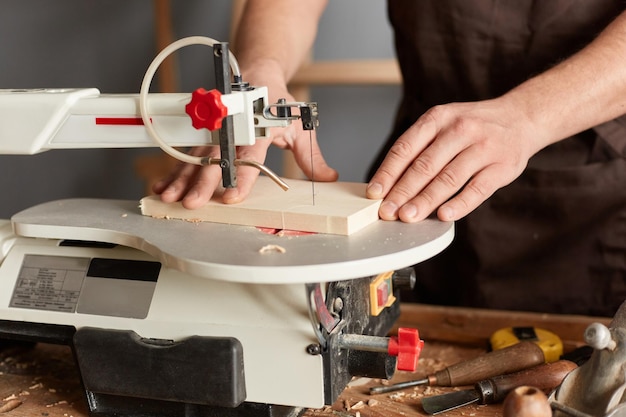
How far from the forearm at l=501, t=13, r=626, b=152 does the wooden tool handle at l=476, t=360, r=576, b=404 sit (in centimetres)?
35

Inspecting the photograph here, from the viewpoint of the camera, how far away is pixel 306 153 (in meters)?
1.39

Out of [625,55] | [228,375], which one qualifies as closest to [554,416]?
[228,375]

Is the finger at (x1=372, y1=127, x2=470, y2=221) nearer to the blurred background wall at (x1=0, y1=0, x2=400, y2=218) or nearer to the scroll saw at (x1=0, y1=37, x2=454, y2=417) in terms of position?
the scroll saw at (x1=0, y1=37, x2=454, y2=417)

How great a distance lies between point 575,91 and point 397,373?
0.53 m

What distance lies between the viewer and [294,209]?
1.09 meters

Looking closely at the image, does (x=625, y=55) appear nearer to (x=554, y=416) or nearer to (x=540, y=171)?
(x=540, y=171)

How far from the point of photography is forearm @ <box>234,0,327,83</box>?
156cm

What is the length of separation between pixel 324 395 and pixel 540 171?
0.75m

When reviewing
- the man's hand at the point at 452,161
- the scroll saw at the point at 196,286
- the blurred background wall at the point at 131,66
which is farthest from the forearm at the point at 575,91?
the blurred background wall at the point at 131,66

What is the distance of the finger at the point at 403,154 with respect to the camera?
1.17 meters

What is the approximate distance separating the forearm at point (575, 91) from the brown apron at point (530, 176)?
0.21 metres

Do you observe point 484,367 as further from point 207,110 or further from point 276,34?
point 276,34

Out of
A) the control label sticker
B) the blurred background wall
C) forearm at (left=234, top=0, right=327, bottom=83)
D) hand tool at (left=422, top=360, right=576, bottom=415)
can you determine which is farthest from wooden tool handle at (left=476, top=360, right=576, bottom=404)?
the blurred background wall

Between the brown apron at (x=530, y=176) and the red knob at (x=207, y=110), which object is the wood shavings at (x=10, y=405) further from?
the brown apron at (x=530, y=176)
